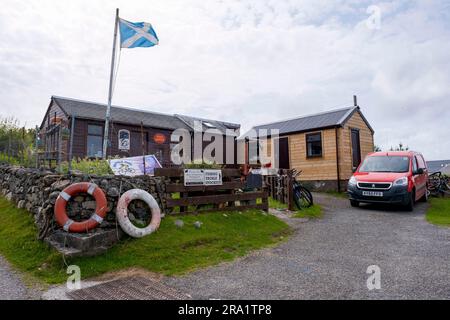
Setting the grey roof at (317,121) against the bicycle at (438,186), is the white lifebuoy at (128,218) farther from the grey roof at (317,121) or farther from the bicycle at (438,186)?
the bicycle at (438,186)

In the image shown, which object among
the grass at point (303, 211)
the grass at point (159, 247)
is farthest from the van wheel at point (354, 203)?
the grass at point (159, 247)

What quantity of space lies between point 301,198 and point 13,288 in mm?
8574

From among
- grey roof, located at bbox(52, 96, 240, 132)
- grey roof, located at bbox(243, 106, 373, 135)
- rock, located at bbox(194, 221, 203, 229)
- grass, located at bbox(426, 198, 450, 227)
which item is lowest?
grass, located at bbox(426, 198, 450, 227)

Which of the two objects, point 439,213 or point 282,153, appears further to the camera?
point 282,153

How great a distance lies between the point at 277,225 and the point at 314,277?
348 cm

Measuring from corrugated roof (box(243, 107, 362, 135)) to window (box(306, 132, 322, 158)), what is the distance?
0.43 metres

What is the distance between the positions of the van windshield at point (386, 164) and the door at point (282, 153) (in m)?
6.52

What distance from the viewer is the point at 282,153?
59.0 ft

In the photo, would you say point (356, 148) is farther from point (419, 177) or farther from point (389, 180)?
point (389, 180)

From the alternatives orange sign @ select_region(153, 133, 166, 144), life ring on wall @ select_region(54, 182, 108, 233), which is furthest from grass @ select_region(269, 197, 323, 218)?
orange sign @ select_region(153, 133, 166, 144)

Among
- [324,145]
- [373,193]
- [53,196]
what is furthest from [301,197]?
[53,196]

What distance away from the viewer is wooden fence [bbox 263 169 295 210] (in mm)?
9750

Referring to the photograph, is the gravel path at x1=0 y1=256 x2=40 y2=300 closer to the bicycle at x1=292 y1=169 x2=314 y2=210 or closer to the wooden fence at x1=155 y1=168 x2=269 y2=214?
the wooden fence at x1=155 y1=168 x2=269 y2=214
